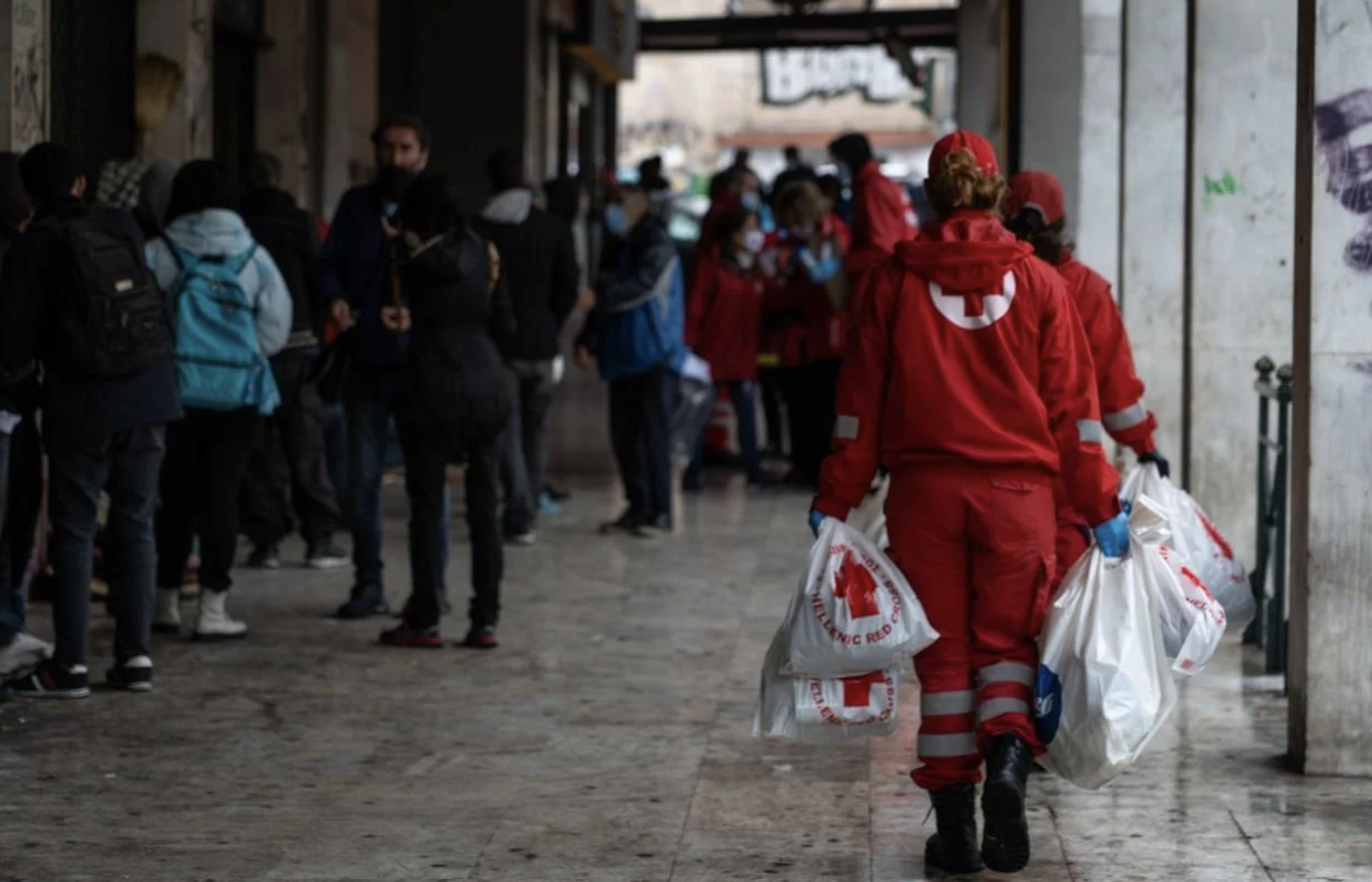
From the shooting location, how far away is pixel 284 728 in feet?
25.7

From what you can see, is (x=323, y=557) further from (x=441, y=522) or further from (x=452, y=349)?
(x=452, y=349)

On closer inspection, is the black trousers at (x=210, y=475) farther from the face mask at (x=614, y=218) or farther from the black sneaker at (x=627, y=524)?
the face mask at (x=614, y=218)

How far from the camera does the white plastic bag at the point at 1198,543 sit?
24.6ft

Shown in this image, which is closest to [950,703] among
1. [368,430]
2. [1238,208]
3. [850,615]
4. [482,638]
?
[850,615]

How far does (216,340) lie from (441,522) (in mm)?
1094

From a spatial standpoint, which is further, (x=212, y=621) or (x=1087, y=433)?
(x=212, y=621)

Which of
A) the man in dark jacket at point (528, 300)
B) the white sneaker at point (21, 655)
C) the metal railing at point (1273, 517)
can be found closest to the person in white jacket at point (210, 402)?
the white sneaker at point (21, 655)

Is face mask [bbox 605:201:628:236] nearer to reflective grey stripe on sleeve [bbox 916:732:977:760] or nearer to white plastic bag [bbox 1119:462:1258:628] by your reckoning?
white plastic bag [bbox 1119:462:1258:628]

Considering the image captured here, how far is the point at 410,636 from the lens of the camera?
375 inches

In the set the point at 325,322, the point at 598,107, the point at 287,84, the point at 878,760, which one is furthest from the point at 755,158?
the point at 878,760

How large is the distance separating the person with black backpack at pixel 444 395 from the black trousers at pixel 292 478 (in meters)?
2.10

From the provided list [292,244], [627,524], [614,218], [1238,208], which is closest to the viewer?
[1238,208]


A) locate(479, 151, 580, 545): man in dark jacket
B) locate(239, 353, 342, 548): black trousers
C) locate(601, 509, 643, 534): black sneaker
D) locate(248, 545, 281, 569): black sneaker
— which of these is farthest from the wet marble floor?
locate(601, 509, 643, 534): black sneaker

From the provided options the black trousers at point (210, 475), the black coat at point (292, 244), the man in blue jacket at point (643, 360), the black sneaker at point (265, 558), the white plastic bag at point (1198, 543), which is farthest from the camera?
the man in blue jacket at point (643, 360)
